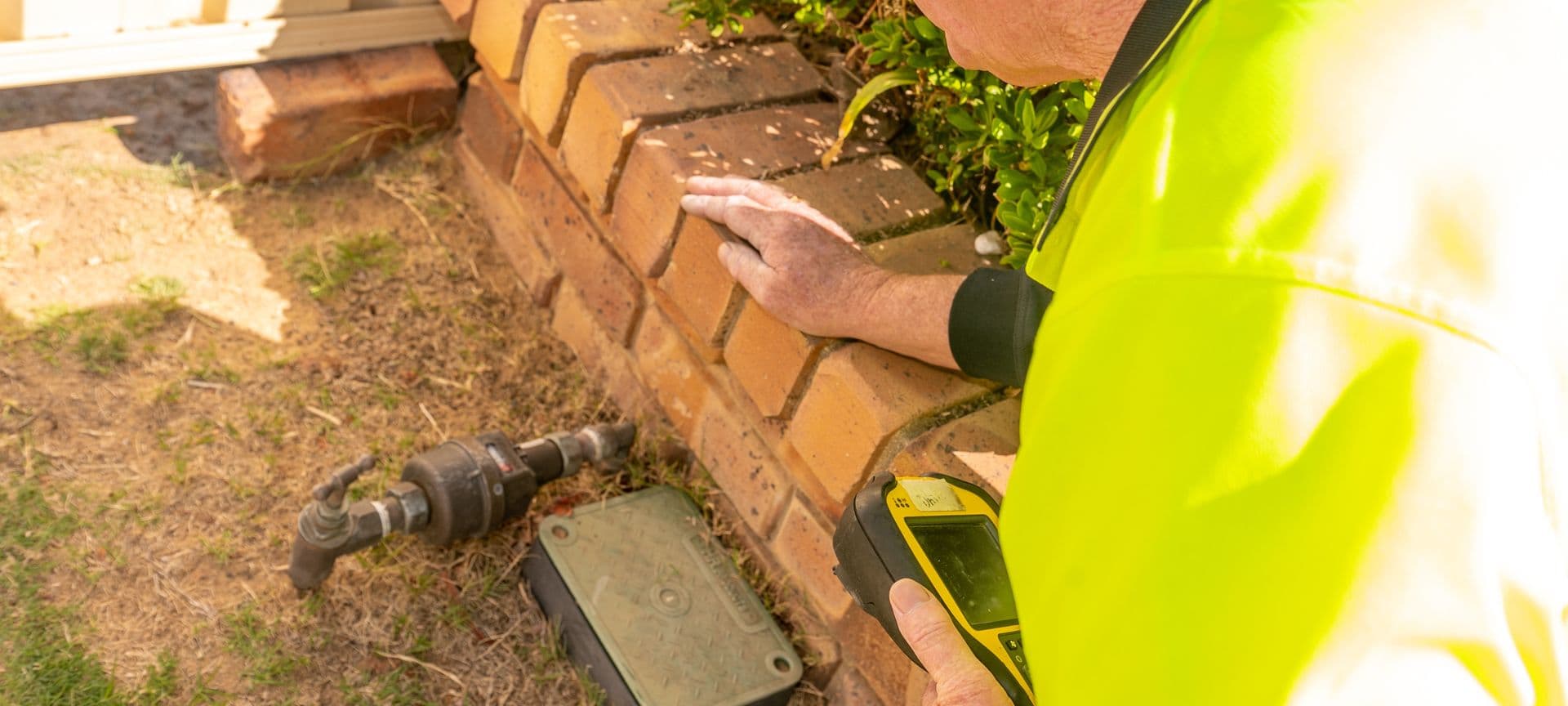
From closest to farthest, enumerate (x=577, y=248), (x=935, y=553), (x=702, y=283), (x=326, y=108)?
(x=935, y=553)
(x=702, y=283)
(x=577, y=248)
(x=326, y=108)

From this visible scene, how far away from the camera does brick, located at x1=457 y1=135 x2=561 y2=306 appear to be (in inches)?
96.3

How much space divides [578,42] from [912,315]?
2.71 ft

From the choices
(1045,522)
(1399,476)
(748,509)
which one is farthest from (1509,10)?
(748,509)

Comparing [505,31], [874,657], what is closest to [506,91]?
[505,31]

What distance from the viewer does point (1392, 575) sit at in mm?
772

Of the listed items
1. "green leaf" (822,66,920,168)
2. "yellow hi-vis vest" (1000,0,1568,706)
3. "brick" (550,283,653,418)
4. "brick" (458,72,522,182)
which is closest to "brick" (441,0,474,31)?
"brick" (458,72,522,182)

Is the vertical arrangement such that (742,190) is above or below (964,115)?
below

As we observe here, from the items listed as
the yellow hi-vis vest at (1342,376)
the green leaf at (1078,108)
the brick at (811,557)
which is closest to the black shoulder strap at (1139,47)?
the yellow hi-vis vest at (1342,376)

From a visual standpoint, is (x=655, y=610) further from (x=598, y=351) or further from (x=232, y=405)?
(x=232, y=405)

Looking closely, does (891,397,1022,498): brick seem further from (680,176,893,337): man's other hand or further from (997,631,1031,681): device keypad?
(997,631,1031,681): device keypad

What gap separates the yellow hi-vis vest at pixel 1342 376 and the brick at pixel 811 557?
A: 3.57ft

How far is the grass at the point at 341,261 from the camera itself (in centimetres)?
236

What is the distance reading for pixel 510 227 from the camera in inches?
99.6

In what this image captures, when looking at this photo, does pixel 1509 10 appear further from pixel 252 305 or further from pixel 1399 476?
pixel 252 305
